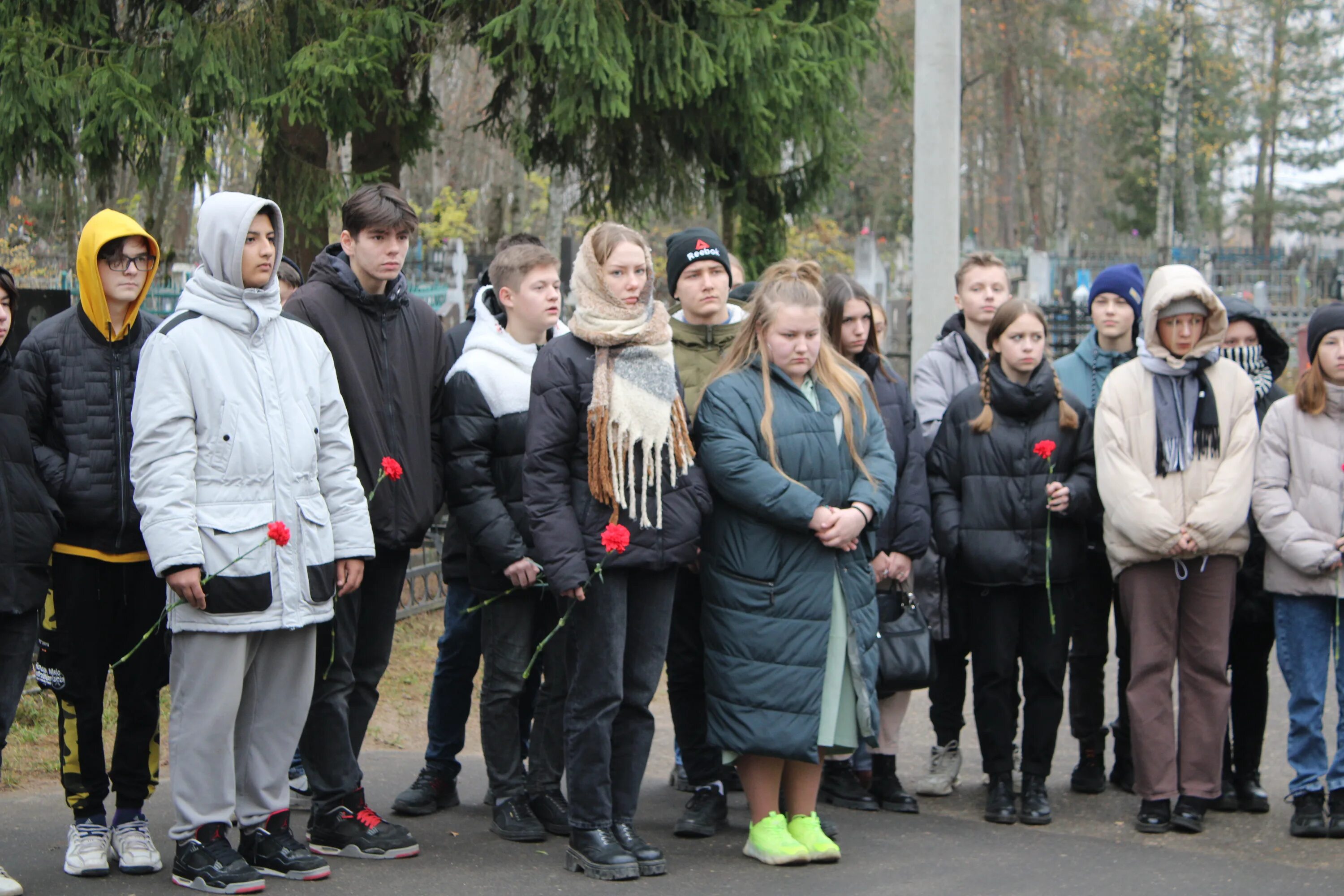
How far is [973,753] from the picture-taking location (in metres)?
6.75

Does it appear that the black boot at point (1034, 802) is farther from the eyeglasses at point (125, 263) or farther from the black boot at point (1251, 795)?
the eyeglasses at point (125, 263)

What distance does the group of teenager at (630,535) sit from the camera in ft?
14.1

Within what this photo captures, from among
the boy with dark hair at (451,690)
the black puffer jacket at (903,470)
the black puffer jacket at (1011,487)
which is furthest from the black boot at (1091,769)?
the boy with dark hair at (451,690)

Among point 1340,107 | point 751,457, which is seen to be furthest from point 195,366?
point 1340,107

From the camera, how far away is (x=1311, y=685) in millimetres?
5281

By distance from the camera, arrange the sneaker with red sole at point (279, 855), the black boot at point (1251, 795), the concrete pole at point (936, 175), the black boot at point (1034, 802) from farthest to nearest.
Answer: the concrete pole at point (936, 175) → the black boot at point (1251, 795) → the black boot at point (1034, 802) → the sneaker with red sole at point (279, 855)

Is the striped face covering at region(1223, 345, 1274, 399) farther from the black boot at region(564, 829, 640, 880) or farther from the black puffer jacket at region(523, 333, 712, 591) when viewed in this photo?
the black boot at region(564, 829, 640, 880)

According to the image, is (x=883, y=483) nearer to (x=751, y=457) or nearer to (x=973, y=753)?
(x=751, y=457)

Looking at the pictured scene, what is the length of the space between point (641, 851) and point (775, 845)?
468 mm

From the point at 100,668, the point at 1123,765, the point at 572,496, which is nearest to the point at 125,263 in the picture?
the point at 100,668

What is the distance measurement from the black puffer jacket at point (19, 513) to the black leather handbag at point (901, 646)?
2.87 meters

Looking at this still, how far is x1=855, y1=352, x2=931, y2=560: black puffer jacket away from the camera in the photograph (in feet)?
17.5

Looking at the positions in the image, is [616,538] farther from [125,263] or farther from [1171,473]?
[1171,473]

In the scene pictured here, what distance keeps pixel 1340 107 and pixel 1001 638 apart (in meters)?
53.4
